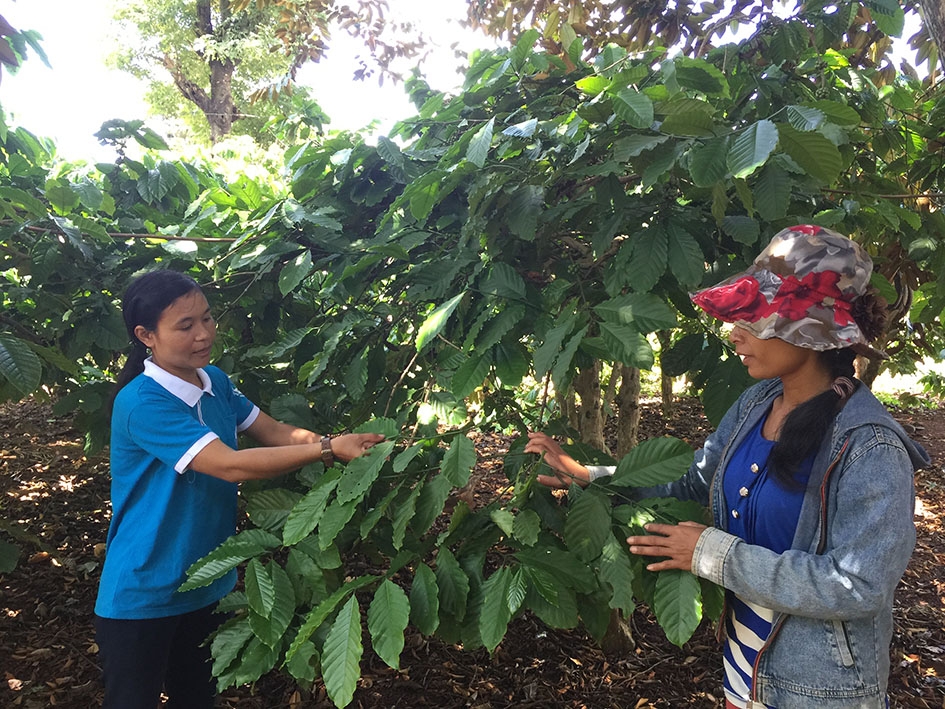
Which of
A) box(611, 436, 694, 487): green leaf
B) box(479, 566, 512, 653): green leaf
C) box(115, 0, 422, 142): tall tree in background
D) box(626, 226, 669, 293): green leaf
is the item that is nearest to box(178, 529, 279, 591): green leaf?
box(479, 566, 512, 653): green leaf

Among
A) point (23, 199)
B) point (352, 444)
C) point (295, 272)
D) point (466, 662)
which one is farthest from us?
point (466, 662)

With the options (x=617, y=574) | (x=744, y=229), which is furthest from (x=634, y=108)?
(x=617, y=574)

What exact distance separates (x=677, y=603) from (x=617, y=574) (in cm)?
11

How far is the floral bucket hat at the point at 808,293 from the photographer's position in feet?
4.06

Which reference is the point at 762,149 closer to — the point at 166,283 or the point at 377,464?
the point at 377,464

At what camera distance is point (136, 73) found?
17.0m

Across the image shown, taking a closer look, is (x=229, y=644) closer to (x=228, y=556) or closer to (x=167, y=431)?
(x=228, y=556)

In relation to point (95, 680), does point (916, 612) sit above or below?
above

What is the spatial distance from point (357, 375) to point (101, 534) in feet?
10.6

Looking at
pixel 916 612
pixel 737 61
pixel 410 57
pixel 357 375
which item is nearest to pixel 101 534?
pixel 357 375

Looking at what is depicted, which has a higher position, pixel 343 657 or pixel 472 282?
pixel 472 282

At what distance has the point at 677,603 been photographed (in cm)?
122

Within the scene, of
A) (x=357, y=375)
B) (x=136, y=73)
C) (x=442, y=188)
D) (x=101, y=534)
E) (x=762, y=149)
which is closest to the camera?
(x=762, y=149)

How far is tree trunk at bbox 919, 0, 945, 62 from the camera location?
188cm
